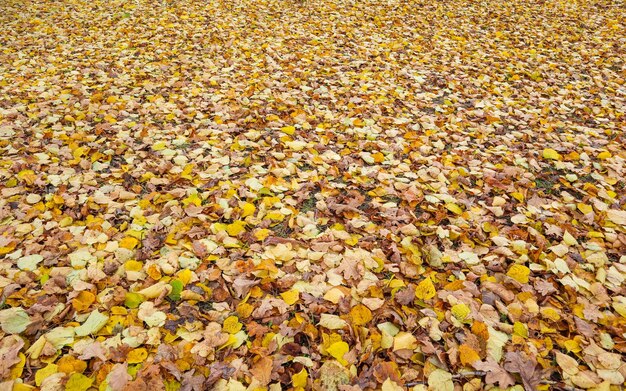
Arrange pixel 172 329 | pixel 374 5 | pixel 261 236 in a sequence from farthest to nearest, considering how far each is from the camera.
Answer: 1. pixel 374 5
2. pixel 261 236
3. pixel 172 329

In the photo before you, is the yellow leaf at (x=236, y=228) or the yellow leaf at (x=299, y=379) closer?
the yellow leaf at (x=299, y=379)

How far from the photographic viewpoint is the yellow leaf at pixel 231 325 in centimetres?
203

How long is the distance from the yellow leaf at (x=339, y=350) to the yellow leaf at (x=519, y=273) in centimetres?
112

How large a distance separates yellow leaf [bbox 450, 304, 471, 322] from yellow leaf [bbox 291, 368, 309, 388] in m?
0.87

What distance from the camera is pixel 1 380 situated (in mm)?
1760

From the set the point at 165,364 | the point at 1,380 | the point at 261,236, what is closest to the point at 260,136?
the point at 261,236

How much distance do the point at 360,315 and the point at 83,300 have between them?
1503 mm

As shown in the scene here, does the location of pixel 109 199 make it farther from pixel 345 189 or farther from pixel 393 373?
pixel 393 373

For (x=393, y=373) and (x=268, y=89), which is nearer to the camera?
(x=393, y=373)

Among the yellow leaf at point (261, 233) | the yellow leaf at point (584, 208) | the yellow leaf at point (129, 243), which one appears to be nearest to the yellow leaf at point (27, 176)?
the yellow leaf at point (129, 243)

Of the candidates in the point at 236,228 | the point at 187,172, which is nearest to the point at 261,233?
the point at 236,228

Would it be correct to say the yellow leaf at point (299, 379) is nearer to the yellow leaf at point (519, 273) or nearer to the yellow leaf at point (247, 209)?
the yellow leaf at point (247, 209)

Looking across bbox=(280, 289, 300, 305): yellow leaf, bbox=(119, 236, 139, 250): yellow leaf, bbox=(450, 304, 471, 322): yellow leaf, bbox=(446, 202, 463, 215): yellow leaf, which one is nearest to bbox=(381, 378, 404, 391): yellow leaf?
bbox=(450, 304, 471, 322): yellow leaf

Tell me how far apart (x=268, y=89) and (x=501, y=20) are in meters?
4.62
